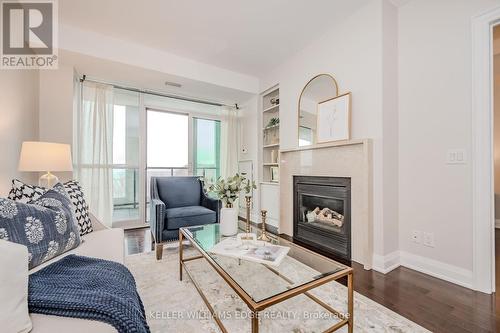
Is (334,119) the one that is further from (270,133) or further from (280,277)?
(280,277)

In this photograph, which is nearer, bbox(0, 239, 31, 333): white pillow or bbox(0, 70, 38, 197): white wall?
bbox(0, 239, 31, 333): white pillow

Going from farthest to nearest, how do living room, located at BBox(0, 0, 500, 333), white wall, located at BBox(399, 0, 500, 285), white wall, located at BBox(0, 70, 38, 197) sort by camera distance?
white wall, located at BBox(0, 70, 38, 197), white wall, located at BBox(399, 0, 500, 285), living room, located at BBox(0, 0, 500, 333)

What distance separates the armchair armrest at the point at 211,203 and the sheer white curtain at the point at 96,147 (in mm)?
1492

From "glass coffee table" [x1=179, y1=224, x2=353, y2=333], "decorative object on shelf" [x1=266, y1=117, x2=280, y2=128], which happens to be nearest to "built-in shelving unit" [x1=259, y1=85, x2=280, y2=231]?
"decorative object on shelf" [x1=266, y1=117, x2=280, y2=128]

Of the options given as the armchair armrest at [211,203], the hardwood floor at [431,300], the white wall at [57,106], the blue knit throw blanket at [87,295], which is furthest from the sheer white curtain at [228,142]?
the blue knit throw blanket at [87,295]

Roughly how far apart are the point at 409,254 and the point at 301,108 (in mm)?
2092

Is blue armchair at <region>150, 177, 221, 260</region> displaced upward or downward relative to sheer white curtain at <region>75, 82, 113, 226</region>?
downward

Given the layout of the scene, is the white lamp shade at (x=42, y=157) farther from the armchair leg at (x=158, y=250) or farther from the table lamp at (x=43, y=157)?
the armchair leg at (x=158, y=250)

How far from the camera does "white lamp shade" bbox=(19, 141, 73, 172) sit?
2.00 m

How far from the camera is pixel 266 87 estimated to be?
3.84 meters

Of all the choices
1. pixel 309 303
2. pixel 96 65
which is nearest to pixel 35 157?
pixel 96 65

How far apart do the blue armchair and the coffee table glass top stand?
2.98 ft

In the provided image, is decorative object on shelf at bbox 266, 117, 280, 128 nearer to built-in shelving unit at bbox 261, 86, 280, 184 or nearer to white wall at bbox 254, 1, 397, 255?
built-in shelving unit at bbox 261, 86, 280, 184

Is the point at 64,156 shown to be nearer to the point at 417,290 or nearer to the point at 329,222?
the point at 329,222
